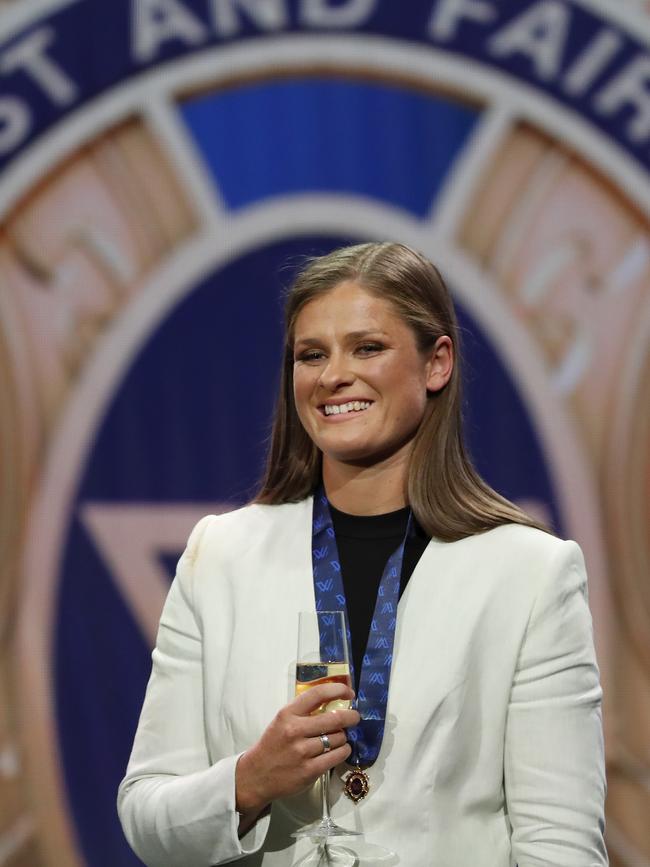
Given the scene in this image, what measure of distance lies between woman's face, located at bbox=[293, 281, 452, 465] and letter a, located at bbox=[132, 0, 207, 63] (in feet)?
9.60

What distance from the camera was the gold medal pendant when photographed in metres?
1.57

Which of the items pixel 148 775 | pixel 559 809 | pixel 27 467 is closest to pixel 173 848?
pixel 148 775

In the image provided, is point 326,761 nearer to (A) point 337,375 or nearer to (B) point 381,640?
(B) point 381,640

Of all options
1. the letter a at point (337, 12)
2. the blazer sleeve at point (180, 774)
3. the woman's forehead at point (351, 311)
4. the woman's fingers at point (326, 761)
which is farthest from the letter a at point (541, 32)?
the woman's fingers at point (326, 761)

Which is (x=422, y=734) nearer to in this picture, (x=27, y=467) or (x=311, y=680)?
(x=311, y=680)

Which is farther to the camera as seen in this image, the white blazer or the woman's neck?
the woman's neck

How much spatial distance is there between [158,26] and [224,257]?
810 millimetres

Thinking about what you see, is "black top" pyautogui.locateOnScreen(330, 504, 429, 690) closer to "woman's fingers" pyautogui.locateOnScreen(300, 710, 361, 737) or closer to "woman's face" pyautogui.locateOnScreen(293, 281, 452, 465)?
"woman's face" pyautogui.locateOnScreen(293, 281, 452, 465)

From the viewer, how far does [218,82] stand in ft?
14.6

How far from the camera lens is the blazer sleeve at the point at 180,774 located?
1.57 m

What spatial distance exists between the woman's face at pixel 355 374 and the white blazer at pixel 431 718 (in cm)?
17

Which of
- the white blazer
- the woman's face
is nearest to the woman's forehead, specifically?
the woman's face

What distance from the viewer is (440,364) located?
5.84 feet

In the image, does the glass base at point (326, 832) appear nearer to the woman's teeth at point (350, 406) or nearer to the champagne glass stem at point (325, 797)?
the champagne glass stem at point (325, 797)
